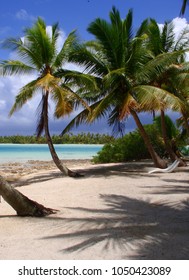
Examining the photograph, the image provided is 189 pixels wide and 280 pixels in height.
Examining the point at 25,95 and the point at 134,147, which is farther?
the point at 134,147

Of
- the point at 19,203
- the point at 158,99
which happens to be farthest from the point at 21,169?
the point at 19,203

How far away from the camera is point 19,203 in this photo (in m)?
7.20

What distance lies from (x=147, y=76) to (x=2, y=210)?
939cm

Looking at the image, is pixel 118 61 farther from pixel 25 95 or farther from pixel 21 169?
pixel 21 169

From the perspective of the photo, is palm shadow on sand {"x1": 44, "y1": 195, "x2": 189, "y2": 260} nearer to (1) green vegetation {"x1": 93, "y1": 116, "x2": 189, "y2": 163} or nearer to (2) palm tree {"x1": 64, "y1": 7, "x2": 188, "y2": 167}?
(2) palm tree {"x1": 64, "y1": 7, "x2": 188, "y2": 167}

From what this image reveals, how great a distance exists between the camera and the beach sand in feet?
16.3

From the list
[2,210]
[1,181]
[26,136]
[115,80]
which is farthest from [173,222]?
[26,136]

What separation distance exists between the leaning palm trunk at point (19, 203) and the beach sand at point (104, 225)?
0.20 meters

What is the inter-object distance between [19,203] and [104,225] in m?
1.87

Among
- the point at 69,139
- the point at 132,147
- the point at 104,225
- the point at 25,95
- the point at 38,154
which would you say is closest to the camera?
the point at 104,225

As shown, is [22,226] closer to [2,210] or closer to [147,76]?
[2,210]

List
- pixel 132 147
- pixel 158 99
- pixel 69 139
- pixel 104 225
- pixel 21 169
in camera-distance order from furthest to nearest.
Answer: pixel 69 139, pixel 21 169, pixel 132 147, pixel 158 99, pixel 104 225

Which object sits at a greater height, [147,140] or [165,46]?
[165,46]

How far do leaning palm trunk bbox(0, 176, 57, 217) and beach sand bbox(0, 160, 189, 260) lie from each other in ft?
0.66
